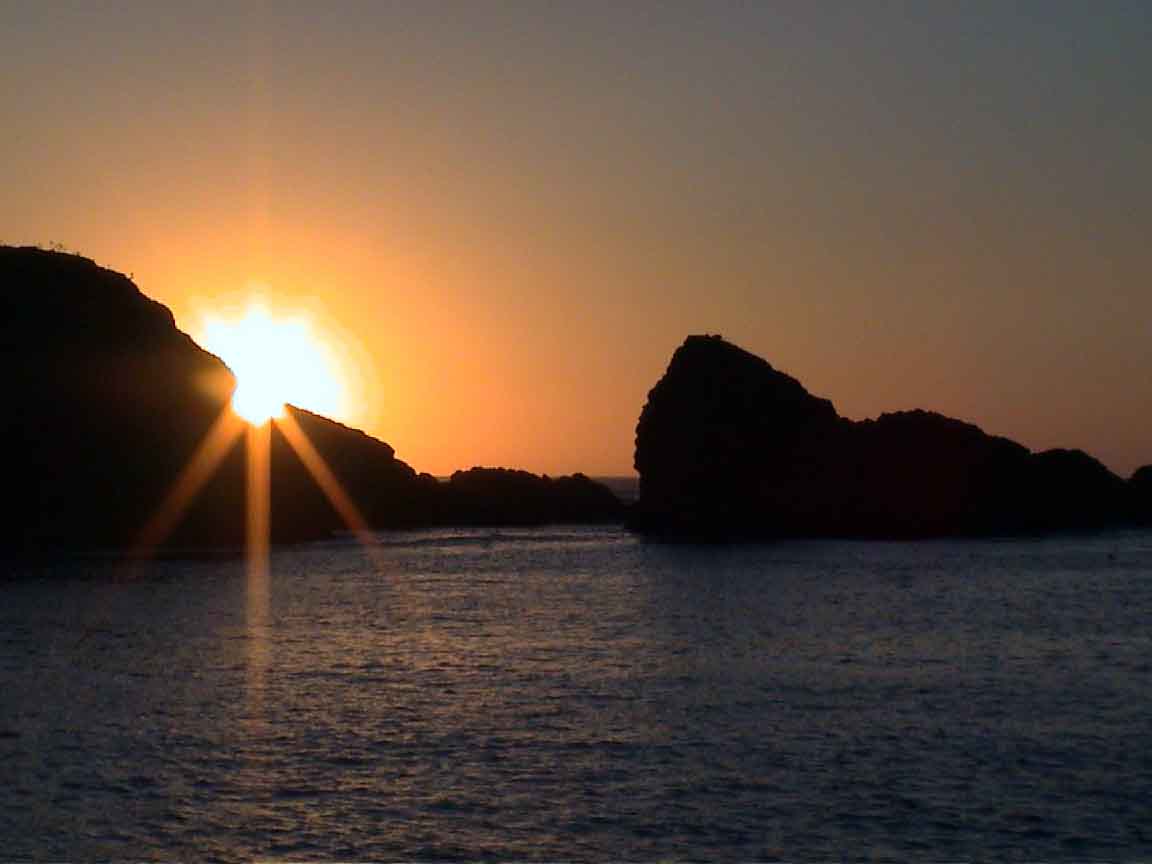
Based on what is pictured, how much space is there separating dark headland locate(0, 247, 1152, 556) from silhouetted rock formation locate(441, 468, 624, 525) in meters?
0.31

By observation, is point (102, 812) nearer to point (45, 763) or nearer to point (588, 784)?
point (45, 763)

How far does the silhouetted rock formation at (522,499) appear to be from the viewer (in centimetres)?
18800

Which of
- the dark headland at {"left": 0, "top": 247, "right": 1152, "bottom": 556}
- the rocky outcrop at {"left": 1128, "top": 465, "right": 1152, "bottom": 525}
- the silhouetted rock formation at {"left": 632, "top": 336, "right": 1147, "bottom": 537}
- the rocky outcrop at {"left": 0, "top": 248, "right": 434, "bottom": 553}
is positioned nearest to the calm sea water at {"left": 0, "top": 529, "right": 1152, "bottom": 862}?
the rocky outcrop at {"left": 0, "top": 248, "right": 434, "bottom": 553}

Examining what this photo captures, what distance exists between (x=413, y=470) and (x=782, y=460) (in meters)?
61.9

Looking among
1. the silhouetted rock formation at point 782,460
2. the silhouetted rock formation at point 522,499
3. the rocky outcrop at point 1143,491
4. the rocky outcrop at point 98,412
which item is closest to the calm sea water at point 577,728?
the rocky outcrop at point 98,412

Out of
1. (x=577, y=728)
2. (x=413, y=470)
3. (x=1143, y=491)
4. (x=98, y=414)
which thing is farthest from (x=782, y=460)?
(x=577, y=728)

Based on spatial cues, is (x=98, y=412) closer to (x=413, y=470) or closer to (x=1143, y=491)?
(x=413, y=470)

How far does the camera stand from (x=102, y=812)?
2516cm

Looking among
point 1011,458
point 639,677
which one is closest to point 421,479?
point 1011,458

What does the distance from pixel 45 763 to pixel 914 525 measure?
126585 millimetres

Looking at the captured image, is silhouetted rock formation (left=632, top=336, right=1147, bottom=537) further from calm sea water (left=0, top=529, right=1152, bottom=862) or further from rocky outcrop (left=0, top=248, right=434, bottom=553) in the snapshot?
calm sea water (left=0, top=529, right=1152, bottom=862)

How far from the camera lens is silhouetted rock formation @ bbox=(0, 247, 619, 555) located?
110562 millimetres

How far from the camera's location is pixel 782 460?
142750mm

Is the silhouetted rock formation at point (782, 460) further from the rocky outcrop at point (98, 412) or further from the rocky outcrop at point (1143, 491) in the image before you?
the rocky outcrop at point (98, 412)
